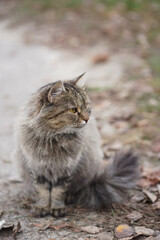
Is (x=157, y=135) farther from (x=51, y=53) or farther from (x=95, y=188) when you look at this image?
(x=51, y=53)

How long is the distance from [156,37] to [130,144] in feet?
14.5

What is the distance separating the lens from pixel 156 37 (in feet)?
26.3

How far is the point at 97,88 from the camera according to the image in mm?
5836

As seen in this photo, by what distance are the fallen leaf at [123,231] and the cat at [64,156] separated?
36cm

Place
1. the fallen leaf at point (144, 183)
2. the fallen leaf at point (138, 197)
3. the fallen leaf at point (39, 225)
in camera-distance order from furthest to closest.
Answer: the fallen leaf at point (144, 183), the fallen leaf at point (138, 197), the fallen leaf at point (39, 225)

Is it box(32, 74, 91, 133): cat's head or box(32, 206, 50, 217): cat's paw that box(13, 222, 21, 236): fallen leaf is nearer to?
box(32, 206, 50, 217): cat's paw

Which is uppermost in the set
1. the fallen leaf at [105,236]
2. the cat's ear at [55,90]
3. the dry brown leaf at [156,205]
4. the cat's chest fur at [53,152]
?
the cat's ear at [55,90]

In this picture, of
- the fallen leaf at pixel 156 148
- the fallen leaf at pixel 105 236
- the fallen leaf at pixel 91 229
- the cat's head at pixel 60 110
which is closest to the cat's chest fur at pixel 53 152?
the cat's head at pixel 60 110

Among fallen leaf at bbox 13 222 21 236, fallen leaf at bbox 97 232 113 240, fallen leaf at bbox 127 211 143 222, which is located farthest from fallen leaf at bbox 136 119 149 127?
fallen leaf at bbox 13 222 21 236

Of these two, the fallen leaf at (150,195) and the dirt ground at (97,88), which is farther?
the fallen leaf at (150,195)

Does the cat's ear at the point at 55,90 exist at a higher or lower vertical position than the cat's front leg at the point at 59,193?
higher

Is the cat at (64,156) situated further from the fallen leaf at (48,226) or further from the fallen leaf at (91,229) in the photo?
the fallen leaf at (91,229)

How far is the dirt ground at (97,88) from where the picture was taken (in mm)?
2795

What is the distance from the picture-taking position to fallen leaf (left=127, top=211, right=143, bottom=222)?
9.21 ft
